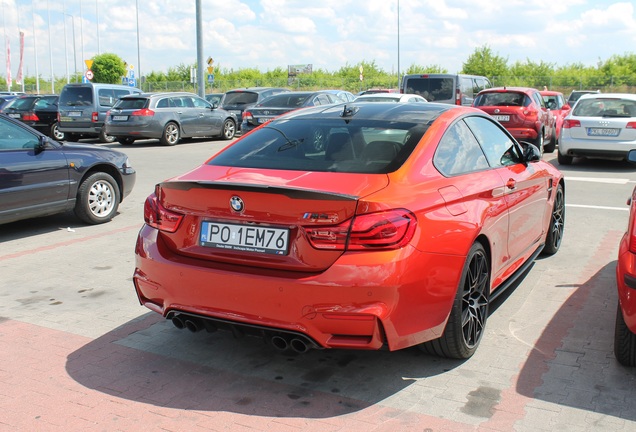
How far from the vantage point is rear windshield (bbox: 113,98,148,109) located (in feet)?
67.3

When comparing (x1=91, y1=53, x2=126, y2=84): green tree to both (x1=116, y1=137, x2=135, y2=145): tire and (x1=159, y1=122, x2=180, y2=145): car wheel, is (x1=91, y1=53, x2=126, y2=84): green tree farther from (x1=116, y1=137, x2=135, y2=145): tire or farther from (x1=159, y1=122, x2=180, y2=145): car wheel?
(x1=159, y1=122, x2=180, y2=145): car wheel

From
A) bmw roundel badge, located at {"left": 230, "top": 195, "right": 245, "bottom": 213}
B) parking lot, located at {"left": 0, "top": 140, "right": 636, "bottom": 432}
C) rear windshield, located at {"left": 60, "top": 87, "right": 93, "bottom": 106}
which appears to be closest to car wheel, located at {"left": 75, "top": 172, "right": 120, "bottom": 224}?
parking lot, located at {"left": 0, "top": 140, "right": 636, "bottom": 432}

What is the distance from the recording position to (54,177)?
809cm

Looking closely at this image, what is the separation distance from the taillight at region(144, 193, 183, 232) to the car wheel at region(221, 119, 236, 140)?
19.6 meters

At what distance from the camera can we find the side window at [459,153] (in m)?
4.36

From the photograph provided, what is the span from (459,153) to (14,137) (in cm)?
539

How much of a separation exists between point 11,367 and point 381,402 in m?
2.25

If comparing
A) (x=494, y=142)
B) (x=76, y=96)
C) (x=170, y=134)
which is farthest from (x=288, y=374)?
(x=76, y=96)

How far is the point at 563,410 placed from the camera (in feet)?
11.8

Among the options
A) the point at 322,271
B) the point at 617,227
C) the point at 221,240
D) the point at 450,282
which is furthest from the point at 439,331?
the point at 617,227

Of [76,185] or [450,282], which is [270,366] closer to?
[450,282]

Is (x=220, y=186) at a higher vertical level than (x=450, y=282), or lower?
higher

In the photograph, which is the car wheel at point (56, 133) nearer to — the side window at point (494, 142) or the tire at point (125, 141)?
the tire at point (125, 141)

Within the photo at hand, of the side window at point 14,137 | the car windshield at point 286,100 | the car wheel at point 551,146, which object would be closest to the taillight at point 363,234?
the side window at point 14,137
